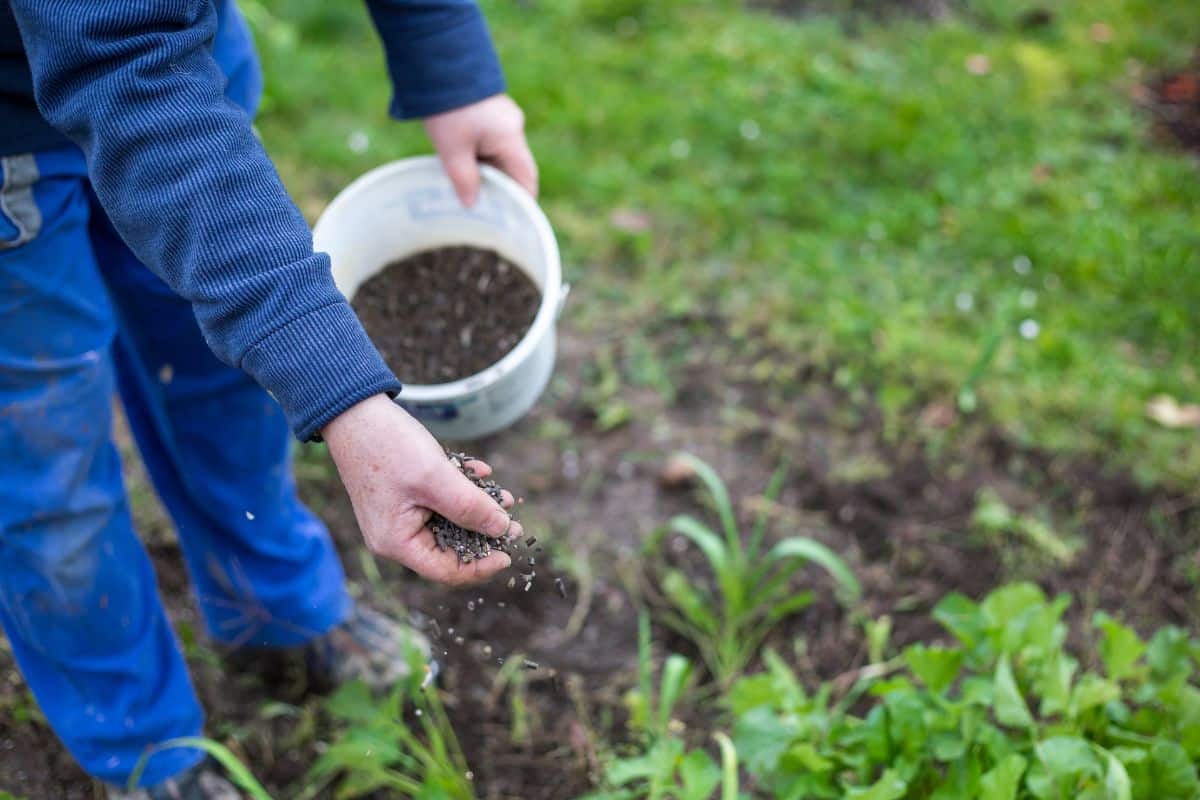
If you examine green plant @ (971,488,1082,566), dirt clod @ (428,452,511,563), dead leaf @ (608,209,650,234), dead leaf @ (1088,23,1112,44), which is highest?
dirt clod @ (428,452,511,563)

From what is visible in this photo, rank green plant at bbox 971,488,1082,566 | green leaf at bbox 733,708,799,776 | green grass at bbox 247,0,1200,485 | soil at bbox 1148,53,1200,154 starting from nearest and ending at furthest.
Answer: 1. green leaf at bbox 733,708,799,776
2. green plant at bbox 971,488,1082,566
3. green grass at bbox 247,0,1200,485
4. soil at bbox 1148,53,1200,154

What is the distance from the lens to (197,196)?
3.59ft

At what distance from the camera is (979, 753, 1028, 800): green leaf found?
4.73ft

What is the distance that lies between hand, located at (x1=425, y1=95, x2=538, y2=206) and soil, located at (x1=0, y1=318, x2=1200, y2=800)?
71cm

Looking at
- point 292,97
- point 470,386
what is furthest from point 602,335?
point 292,97

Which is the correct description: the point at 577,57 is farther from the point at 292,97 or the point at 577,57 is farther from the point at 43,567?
the point at 43,567

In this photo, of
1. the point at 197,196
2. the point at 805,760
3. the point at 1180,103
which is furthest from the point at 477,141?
the point at 1180,103

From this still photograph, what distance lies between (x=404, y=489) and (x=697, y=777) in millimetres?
722

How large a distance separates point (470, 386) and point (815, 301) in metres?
1.50

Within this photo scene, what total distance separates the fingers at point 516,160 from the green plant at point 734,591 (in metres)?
0.66

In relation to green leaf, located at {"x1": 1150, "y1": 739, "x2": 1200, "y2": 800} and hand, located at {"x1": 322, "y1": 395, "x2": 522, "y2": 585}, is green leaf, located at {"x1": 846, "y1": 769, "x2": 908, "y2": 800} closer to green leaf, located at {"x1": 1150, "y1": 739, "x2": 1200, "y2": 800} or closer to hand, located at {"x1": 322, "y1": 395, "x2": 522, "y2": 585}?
green leaf, located at {"x1": 1150, "y1": 739, "x2": 1200, "y2": 800}

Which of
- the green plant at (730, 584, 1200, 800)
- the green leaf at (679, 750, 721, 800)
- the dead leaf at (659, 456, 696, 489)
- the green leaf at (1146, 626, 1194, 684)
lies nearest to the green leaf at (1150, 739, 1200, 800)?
the green plant at (730, 584, 1200, 800)

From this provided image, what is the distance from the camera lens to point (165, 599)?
2.14 metres

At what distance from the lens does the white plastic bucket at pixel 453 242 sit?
1.62 metres
